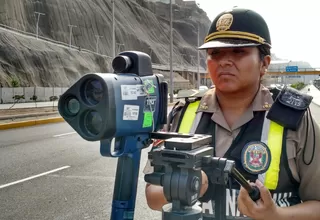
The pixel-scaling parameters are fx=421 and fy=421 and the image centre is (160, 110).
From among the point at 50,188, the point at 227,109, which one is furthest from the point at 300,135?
the point at 50,188

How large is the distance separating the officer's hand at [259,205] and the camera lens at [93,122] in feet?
1.60

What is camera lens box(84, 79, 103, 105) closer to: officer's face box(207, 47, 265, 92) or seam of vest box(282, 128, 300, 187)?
officer's face box(207, 47, 265, 92)

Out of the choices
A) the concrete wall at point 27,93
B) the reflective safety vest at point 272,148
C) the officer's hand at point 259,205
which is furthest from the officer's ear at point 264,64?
the concrete wall at point 27,93

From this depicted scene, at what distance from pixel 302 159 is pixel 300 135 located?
0.09 metres

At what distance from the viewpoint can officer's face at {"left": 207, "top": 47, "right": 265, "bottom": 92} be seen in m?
1.66

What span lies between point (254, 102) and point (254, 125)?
11cm

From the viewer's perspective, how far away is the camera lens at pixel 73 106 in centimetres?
123

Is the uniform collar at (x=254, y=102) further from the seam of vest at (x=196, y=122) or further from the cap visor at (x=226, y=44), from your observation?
the cap visor at (x=226, y=44)

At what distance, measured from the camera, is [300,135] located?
5.18 feet

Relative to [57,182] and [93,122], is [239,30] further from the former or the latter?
[57,182]

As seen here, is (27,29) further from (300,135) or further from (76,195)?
(300,135)

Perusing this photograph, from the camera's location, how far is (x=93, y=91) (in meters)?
1.18

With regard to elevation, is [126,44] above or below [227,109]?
above

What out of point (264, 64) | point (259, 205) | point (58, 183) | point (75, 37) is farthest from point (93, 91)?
point (75, 37)
